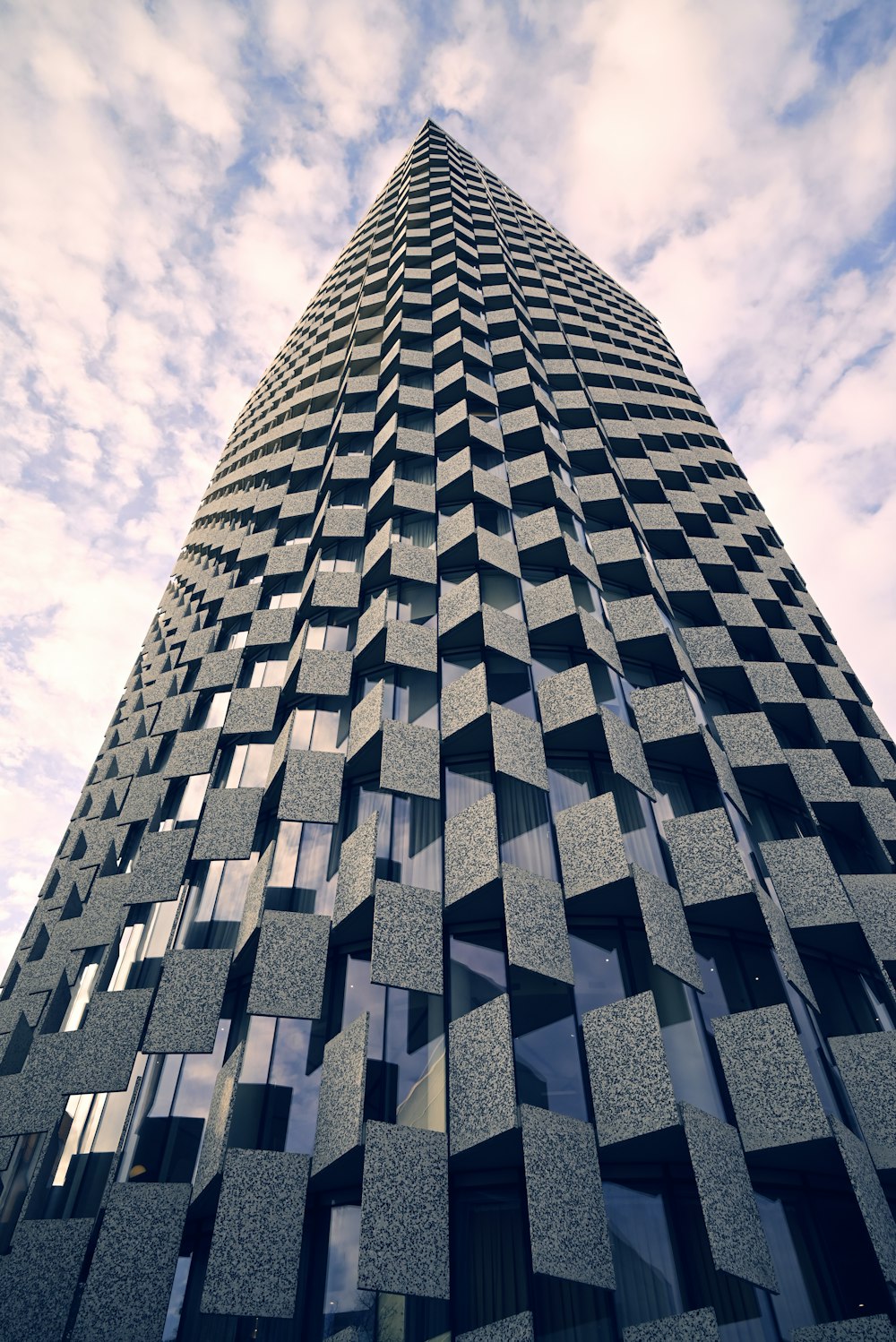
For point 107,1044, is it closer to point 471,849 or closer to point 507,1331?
point 471,849

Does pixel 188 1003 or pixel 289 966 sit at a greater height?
pixel 289 966

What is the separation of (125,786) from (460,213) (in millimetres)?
37154

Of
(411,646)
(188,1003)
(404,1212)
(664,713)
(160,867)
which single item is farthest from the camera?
(411,646)

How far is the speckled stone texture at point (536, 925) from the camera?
40.3 ft

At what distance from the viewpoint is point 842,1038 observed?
1359cm

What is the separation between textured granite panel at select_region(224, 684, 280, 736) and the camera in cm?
1864

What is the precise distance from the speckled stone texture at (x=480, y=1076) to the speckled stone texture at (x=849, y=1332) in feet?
14.3

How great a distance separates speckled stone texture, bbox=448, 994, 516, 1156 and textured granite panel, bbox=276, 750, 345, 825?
501 centimetres

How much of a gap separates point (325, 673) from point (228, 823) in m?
4.13

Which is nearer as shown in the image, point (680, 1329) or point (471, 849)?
point (680, 1329)

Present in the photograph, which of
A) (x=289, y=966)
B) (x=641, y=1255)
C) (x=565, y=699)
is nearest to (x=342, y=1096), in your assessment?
(x=289, y=966)

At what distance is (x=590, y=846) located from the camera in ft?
45.3

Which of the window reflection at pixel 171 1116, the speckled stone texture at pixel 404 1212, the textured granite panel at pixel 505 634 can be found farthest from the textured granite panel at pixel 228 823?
the speckled stone texture at pixel 404 1212

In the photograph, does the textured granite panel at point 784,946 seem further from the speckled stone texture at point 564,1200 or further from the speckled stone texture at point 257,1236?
the speckled stone texture at point 257,1236
